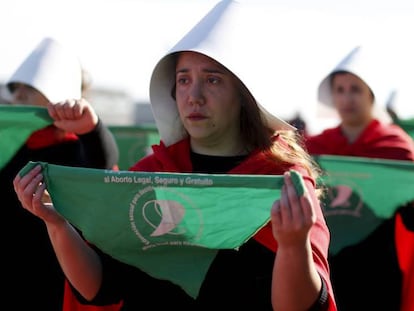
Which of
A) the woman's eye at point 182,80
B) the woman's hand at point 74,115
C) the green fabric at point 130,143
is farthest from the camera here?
the green fabric at point 130,143

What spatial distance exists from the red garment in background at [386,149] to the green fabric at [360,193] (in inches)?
5.4

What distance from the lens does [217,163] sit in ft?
9.74

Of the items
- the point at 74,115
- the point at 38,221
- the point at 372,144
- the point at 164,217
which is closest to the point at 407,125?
the point at 372,144

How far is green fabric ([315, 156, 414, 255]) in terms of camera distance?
16.4 feet

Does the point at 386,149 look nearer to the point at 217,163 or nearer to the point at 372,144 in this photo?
the point at 372,144

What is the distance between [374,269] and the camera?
15.9ft

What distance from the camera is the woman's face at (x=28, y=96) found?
15.1 ft

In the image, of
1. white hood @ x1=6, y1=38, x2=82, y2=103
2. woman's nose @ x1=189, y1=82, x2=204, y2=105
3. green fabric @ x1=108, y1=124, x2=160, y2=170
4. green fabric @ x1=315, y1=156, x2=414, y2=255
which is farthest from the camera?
green fabric @ x1=108, y1=124, x2=160, y2=170

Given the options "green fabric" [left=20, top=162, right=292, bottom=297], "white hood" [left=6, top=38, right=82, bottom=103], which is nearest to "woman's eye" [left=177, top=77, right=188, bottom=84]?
"green fabric" [left=20, top=162, right=292, bottom=297]

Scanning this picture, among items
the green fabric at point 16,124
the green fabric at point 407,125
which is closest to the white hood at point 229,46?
the green fabric at point 16,124

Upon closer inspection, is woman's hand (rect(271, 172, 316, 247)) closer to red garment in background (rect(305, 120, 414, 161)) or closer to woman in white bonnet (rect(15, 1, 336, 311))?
woman in white bonnet (rect(15, 1, 336, 311))

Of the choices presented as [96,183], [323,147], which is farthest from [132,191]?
[323,147]

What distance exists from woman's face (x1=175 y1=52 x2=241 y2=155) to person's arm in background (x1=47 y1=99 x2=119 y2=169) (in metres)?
0.98

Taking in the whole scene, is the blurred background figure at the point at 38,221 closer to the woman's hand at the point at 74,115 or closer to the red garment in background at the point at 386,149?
the woman's hand at the point at 74,115
